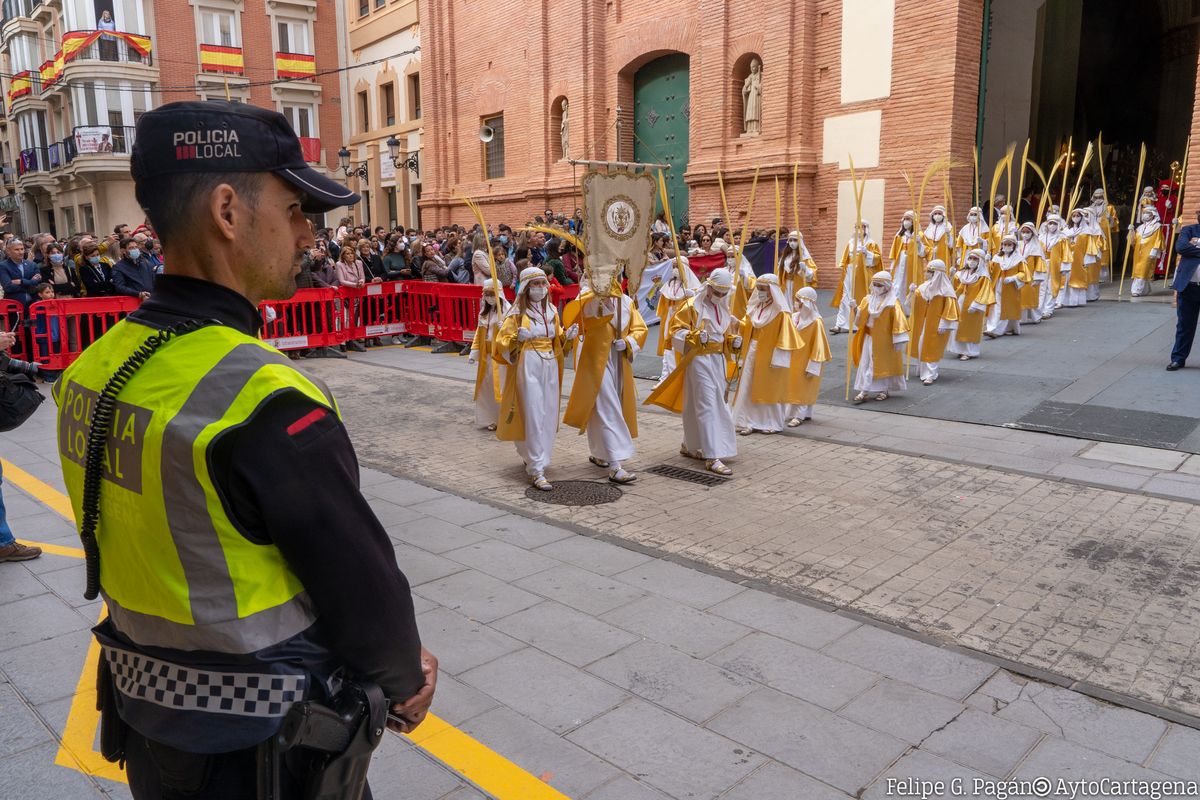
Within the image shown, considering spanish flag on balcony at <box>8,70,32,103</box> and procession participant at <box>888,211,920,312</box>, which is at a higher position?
spanish flag on balcony at <box>8,70,32,103</box>

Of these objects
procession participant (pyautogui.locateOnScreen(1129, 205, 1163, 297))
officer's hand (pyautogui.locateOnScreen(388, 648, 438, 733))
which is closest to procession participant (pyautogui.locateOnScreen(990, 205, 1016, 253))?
procession participant (pyautogui.locateOnScreen(1129, 205, 1163, 297))

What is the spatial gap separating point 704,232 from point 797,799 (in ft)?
52.7

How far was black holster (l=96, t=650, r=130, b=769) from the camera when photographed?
1.85 metres

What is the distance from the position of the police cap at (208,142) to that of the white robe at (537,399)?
233 inches

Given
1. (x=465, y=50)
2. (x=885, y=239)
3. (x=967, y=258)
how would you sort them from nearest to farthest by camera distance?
(x=967, y=258)
(x=885, y=239)
(x=465, y=50)

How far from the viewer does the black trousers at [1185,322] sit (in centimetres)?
1098

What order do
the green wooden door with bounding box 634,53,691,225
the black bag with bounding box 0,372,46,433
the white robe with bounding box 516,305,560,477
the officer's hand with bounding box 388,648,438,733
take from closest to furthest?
the officer's hand with bounding box 388,648,438,733, the black bag with bounding box 0,372,46,433, the white robe with bounding box 516,305,560,477, the green wooden door with bounding box 634,53,691,225

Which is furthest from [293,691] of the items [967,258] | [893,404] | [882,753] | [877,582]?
[967,258]

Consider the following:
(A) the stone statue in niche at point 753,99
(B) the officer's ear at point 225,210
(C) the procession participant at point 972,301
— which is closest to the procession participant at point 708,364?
(C) the procession participant at point 972,301

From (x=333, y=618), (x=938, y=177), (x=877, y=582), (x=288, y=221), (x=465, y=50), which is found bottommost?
(x=877, y=582)

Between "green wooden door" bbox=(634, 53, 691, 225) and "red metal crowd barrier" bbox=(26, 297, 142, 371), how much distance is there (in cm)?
1363

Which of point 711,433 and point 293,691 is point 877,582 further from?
point 293,691

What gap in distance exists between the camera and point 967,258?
1320 cm

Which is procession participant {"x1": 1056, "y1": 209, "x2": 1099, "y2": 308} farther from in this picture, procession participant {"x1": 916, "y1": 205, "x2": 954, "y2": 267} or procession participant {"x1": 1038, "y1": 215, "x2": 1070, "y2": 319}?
procession participant {"x1": 916, "y1": 205, "x2": 954, "y2": 267}
